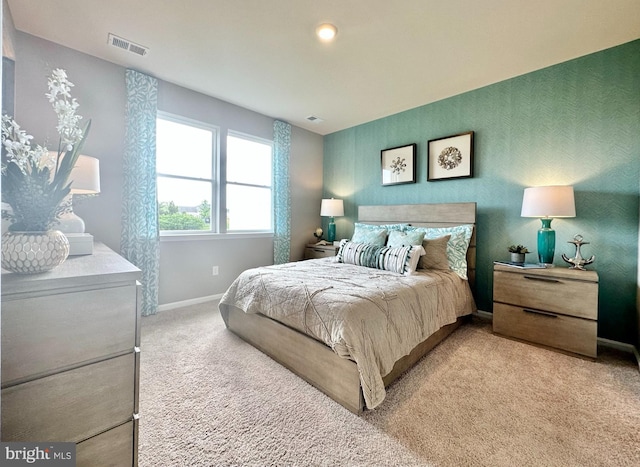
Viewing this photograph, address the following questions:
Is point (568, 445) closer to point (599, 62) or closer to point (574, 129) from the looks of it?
point (574, 129)

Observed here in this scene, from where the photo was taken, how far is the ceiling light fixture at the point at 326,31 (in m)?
2.16

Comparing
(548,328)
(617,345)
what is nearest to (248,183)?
(548,328)

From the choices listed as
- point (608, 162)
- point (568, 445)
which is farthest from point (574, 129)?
point (568, 445)

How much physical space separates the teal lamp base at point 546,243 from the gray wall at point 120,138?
126 inches

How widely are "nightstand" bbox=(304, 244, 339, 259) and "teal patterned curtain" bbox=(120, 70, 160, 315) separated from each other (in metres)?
2.24

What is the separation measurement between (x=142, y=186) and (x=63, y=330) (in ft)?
8.33

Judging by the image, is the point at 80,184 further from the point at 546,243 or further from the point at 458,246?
the point at 546,243

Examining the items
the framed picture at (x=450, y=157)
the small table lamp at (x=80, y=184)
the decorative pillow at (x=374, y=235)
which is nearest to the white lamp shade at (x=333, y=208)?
the decorative pillow at (x=374, y=235)

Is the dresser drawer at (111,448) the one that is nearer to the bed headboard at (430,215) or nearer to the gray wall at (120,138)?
the gray wall at (120,138)

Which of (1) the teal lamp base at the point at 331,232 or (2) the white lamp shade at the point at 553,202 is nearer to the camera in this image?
(2) the white lamp shade at the point at 553,202

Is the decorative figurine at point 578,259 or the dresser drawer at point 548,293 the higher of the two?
the decorative figurine at point 578,259

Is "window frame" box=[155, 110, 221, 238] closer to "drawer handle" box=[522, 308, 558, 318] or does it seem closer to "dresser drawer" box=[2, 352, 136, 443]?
"dresser drawer" box=[2, 352, 136, 443]

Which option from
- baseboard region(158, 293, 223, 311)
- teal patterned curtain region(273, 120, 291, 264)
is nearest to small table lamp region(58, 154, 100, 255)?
baseboard region(158, 293, 223, 311)

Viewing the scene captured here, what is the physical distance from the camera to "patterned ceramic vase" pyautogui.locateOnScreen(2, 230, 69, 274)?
33.7 inches
